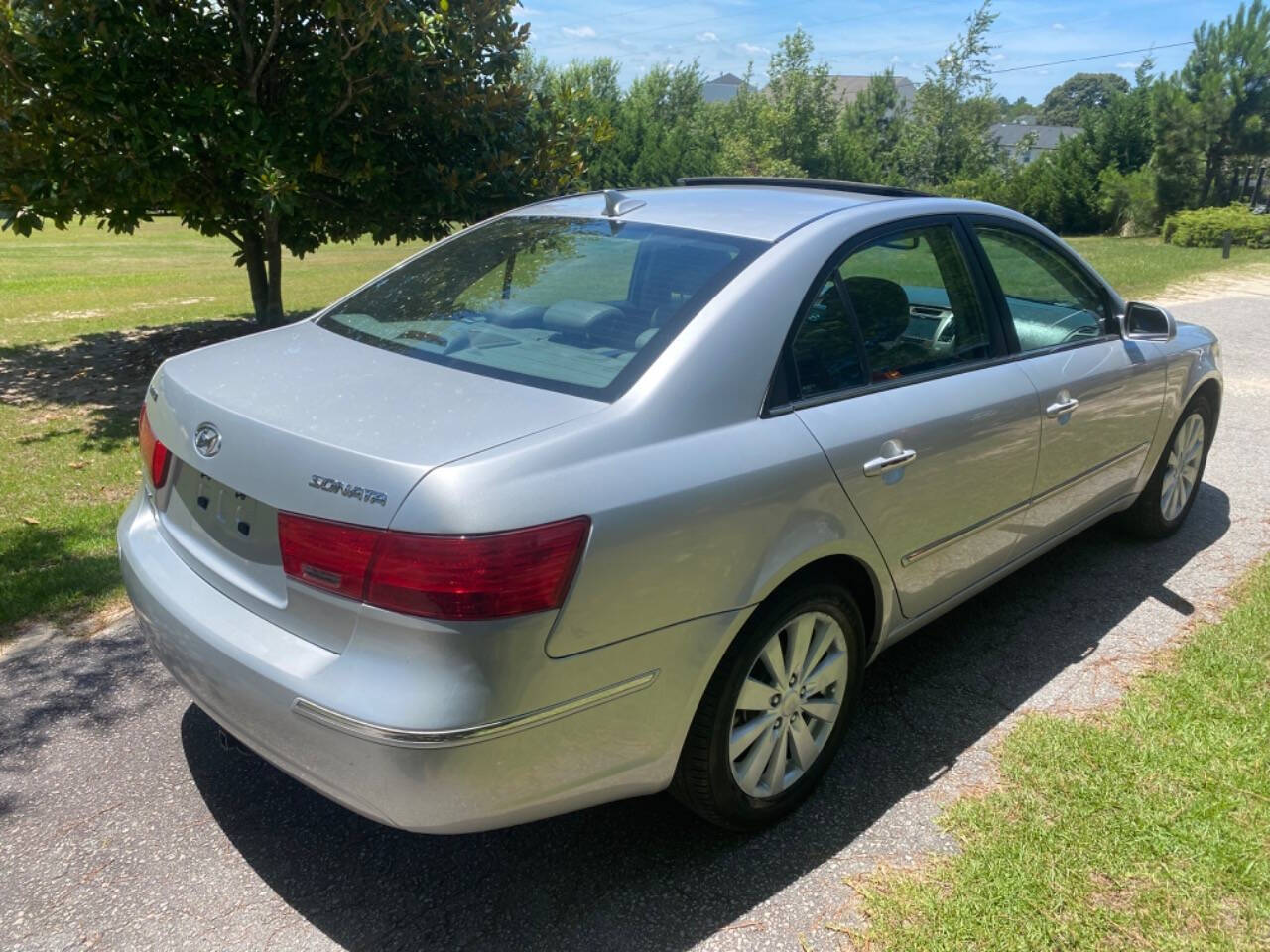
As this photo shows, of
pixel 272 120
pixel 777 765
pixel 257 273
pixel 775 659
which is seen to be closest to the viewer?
pixel 775 659

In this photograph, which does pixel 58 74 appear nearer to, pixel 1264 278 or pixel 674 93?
pixel 1264 278

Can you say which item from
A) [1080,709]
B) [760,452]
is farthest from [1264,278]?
[760,452]

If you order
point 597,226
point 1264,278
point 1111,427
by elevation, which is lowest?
Result: point 1264,278

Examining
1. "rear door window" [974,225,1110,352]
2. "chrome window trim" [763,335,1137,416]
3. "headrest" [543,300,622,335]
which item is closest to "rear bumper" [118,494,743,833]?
"chrome window trim" [763,335,1137,416]

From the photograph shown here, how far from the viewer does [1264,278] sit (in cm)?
1889

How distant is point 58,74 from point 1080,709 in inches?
296

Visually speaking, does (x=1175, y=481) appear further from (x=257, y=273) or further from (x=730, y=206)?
(x=257, y=273)

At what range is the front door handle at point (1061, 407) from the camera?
3660 mm

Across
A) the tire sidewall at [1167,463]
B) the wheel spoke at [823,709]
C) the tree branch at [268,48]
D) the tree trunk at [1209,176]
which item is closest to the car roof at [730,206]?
the wheel spoke at [823,709]

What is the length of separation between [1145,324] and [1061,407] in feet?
3.12

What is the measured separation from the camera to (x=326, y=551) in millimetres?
2180

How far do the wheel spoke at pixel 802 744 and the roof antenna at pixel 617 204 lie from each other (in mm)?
1713

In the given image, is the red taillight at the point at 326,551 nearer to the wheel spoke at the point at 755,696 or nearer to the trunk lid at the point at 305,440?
the trunk lid at the point at 305,440

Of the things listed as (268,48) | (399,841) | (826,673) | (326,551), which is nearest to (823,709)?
(826,673)
